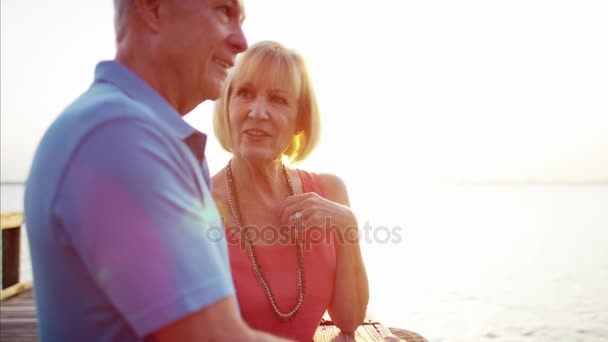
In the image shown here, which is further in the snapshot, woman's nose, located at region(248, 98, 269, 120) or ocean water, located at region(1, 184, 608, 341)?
ocean water, located at region(1, 184, 608, 341)

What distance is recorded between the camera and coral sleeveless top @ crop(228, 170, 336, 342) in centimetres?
223

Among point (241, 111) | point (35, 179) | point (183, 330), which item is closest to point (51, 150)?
point (35, 179)

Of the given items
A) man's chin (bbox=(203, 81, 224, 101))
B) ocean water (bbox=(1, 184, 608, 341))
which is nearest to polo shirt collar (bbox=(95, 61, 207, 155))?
man's chin (bbox=(203, 81, 224, 101))

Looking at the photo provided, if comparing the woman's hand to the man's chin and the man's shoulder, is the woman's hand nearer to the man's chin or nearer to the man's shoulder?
the man's chin

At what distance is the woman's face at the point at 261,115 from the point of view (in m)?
2.36

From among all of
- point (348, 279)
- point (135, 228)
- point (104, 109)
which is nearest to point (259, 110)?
point (348, 279)

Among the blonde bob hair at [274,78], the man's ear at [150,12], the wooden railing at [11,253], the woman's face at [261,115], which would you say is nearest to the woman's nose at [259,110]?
the woman's face at [261,115]

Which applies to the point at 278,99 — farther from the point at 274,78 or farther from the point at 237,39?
the point at 237,39

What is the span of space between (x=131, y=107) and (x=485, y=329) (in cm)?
1069

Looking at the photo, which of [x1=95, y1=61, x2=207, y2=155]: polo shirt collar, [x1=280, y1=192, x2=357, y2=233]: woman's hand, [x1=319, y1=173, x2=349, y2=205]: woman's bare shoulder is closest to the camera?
[x1=95, y1=61, x2=207, y2=155]: polo shirt collar

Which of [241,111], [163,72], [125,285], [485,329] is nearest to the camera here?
[125,285]

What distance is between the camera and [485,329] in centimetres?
988

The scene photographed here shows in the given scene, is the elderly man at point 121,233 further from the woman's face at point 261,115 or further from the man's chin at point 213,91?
the woman's face at point 261,115

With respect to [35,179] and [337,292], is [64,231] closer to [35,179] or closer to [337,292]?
[35,179]
